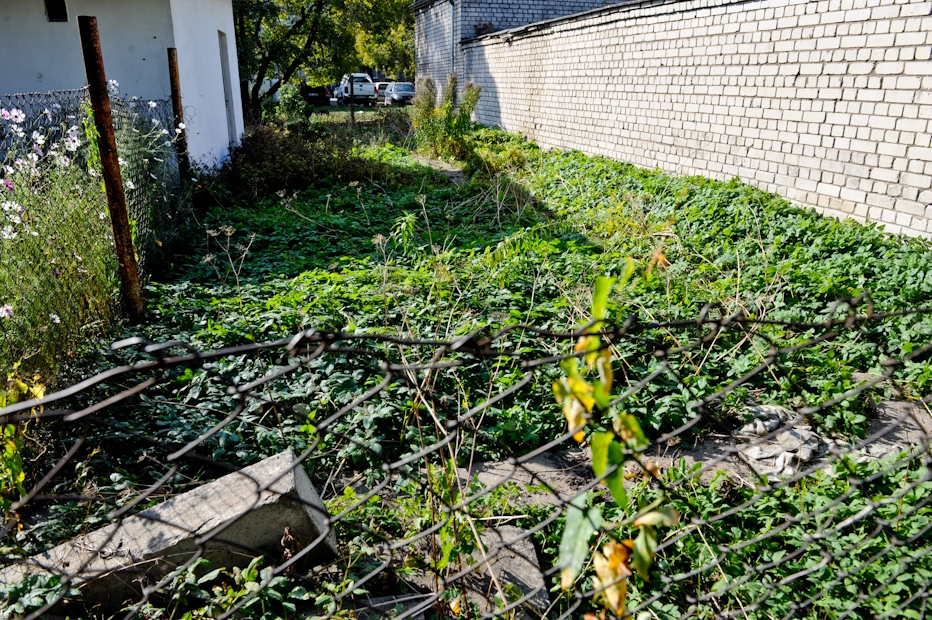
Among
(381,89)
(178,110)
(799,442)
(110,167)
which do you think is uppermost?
(381,89)

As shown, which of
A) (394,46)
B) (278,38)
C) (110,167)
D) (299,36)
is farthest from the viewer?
(394,46)

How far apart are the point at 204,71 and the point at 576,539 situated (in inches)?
391

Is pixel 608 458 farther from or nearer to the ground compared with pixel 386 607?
farther from the ground

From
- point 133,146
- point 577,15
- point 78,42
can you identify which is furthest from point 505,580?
point 577,15

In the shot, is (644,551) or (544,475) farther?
(544,475)

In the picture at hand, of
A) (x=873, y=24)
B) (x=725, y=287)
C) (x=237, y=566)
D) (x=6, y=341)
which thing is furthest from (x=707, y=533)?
(x=873, y=24)

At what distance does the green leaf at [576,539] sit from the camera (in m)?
→ 0.95

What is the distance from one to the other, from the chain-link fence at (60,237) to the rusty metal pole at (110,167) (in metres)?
0.10

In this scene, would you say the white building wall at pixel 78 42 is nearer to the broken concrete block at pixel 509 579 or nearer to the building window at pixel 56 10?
the building window at pixel 56 10

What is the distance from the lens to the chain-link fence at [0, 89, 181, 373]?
10.8ft

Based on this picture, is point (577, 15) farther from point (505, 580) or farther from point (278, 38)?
point (505, 580)

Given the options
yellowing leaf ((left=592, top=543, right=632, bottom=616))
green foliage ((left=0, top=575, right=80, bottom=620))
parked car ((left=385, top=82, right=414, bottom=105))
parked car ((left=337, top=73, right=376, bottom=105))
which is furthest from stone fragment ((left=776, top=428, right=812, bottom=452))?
parked car ((left=337, top=73, right=376, bottom=105))

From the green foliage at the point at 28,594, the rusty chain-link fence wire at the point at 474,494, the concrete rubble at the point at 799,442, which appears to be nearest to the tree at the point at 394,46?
the rusty chain-link fence wire at the point at 474,494

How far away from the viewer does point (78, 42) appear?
779cm
